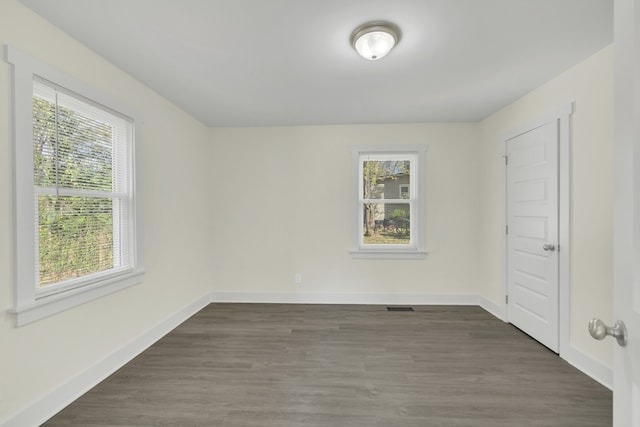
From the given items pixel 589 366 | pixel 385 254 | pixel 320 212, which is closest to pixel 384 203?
pixel 385 254

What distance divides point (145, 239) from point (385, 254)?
287 centimetres

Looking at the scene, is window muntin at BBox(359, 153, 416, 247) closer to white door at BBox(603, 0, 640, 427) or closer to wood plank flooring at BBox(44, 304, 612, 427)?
wood plank flooring at BBox(44, 304, 612, 427)

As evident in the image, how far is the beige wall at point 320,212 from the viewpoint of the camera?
405cm

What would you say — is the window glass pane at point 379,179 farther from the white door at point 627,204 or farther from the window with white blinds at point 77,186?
the white door at point 627,204

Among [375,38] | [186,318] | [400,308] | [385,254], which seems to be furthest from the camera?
[385,254]

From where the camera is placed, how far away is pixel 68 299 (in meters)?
1.99

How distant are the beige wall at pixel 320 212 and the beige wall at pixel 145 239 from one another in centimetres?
41

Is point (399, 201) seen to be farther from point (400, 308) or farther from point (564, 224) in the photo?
point (564, 224)

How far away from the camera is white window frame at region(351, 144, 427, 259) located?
4059 mm

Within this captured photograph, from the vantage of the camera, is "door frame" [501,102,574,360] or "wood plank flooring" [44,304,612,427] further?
"door frame" [501,102,574,360]

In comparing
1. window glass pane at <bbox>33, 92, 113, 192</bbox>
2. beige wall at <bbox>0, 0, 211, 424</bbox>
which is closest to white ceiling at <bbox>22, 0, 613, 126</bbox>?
beige wall at <bbox>0, 0, 211, 424</bbox>

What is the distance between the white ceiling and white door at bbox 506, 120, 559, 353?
601 mm

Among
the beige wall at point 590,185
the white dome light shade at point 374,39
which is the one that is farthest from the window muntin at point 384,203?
the white dome light shade at point 374,39

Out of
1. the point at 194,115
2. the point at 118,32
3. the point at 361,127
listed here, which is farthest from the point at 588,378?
the point at 194,115
